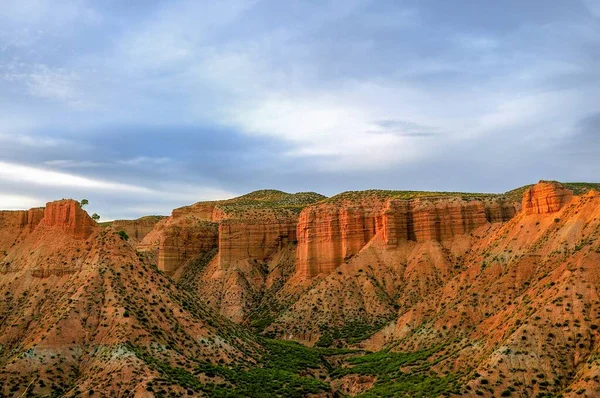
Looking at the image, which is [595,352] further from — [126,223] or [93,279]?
[126,223]

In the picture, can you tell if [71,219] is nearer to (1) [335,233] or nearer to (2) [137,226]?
(1) [335,233]

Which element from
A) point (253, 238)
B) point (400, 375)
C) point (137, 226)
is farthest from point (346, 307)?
point (137, 226)

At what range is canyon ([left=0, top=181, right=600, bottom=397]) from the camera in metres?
49.6

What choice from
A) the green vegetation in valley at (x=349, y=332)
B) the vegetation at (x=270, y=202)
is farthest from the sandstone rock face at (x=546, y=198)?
the vegetation at (x=270, y=202)

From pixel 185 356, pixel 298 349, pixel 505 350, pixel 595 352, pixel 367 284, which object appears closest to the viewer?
pixel 595 352

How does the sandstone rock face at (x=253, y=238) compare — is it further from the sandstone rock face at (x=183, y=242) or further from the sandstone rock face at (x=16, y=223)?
the sandstone rock face at (x=16, y=223)

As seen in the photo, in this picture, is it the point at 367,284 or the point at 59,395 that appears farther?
the point at 367,284

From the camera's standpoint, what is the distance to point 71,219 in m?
68.4

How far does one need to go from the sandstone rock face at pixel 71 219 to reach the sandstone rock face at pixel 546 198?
53861 millimetres

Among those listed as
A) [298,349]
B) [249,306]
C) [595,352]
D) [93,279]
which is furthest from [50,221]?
[595,352]

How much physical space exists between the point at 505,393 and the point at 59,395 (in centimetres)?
3533

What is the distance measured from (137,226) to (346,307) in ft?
305

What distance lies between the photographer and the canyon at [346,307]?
49625 millimetres

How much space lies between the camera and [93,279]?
60562mm
